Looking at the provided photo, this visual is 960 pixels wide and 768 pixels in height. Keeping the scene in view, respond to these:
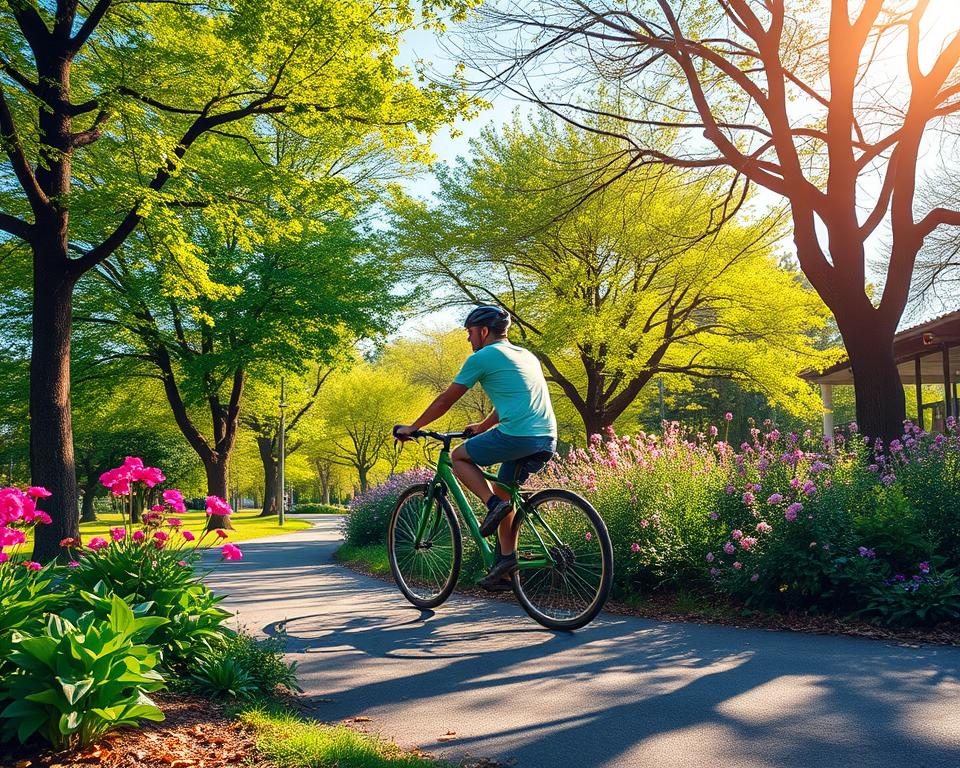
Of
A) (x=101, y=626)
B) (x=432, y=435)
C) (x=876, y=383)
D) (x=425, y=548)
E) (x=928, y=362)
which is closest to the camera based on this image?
(x=101, y=626)

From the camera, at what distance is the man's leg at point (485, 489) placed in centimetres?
609

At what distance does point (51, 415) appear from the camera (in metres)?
11.5

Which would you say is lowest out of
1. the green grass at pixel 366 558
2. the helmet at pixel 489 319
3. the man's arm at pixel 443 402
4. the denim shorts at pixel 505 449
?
the green grass at pixel 366 558

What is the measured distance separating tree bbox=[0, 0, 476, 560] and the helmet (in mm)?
7438

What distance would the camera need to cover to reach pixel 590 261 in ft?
74.4

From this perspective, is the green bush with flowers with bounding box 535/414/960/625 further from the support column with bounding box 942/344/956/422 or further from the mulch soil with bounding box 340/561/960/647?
the support column with bounding box 942/344/956/422

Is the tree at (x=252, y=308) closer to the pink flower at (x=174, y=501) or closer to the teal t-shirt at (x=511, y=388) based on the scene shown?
the teal t-shirt at (x=511, y=388)

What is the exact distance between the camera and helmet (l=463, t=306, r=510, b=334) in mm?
6227

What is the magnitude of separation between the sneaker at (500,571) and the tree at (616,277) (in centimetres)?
1389

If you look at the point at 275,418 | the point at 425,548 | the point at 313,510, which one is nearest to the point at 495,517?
the point at 425,548

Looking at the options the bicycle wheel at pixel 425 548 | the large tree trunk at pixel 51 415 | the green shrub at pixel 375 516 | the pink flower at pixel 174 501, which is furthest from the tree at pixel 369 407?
the pink flower at pixel 174 501

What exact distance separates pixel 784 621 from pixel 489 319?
326cm

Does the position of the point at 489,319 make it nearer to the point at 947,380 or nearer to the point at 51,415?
the point at 51,415

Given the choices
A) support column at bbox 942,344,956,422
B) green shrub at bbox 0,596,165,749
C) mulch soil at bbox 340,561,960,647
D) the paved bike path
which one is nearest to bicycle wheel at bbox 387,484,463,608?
the paved bike path
